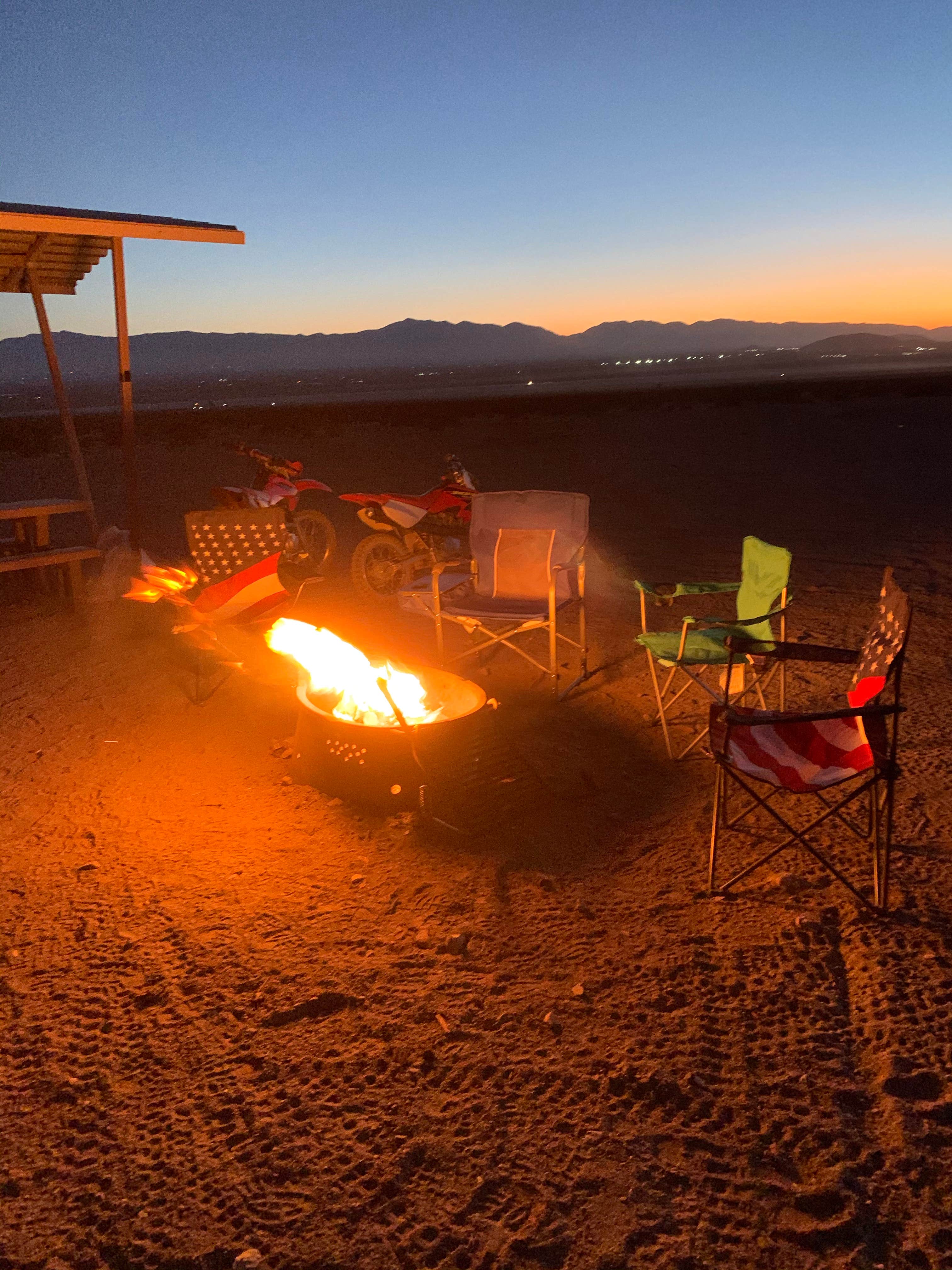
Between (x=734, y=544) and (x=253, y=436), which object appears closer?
(x=734, y=544)

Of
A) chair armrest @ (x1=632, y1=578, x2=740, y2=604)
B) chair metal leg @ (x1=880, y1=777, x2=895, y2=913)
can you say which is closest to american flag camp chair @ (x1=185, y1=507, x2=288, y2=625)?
chair armrest @ (x1=632, y1=578, x2=740, y2=604)

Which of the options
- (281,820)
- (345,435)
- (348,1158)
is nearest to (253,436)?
(345,435)

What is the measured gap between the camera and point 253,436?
76.8 ft

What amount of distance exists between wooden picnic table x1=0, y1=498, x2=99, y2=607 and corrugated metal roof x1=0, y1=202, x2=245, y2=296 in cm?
177

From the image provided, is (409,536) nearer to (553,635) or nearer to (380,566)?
(380,566)

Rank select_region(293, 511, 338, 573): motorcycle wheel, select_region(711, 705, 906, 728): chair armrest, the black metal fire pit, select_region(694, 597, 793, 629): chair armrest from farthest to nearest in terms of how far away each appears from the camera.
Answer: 1. select_region(293, 511, 338, 573): motorcycle wheel
2. select_region(694, 597, 793, 629): chair armrest
3. the black metal fire pit
4. select_region(711, 705, 906, 728): chair armrest

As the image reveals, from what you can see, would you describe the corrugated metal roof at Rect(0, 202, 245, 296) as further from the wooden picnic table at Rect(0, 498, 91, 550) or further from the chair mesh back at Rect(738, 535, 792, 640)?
the chair mesh back at Rect(738, 535, 792, 640)

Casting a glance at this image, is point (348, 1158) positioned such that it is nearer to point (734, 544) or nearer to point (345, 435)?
point (734, 544)

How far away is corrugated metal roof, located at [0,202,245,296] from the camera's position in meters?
5.09

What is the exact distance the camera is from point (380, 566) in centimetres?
692

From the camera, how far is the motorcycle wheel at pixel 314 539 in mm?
7516

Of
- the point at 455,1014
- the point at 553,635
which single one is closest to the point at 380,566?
the point at 553,635

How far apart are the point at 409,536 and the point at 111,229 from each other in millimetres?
2846

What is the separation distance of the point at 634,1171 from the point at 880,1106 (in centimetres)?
62
